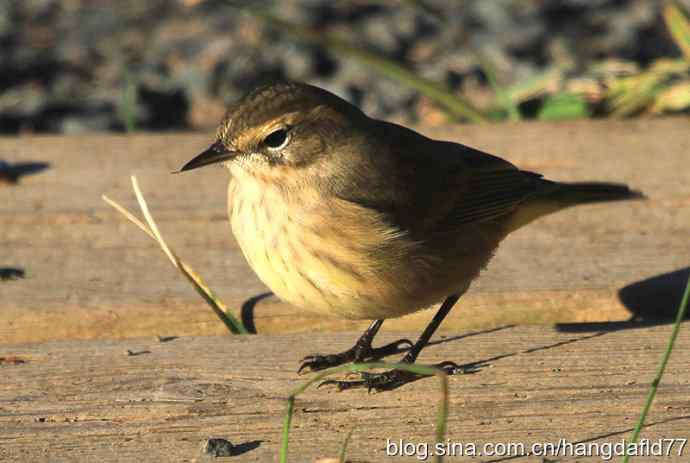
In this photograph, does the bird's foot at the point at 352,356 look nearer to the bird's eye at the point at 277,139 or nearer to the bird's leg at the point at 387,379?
the bird's leg at the point at 387,379

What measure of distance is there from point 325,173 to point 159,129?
12.3 ft

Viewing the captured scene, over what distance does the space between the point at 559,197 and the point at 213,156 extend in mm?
1525

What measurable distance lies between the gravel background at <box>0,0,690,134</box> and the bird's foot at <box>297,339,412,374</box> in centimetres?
353

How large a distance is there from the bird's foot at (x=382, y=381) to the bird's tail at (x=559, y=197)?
3.67 ft

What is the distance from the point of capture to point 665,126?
5.70 metres

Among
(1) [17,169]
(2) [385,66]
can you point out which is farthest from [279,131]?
(2) [385,66]

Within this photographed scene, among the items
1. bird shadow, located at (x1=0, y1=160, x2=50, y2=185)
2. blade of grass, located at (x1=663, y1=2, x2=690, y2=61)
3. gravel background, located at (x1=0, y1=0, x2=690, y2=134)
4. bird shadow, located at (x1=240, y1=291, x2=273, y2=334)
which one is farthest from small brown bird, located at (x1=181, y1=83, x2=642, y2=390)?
gravel background, located at (x1=0, y1=0, x2=690, y2=134)

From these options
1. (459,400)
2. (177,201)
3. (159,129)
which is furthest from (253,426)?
(159,129)

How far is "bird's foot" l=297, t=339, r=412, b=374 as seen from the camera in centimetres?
376

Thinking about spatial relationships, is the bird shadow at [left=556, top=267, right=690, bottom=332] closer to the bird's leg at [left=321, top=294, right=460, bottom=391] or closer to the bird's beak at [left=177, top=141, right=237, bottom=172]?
the bird's leg at [left=321, top=294, right=460, bottom=391]

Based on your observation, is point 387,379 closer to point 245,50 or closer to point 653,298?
point 653,298

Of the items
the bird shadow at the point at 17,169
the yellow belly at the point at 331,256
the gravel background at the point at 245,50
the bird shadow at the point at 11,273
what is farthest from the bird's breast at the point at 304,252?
the gravel background at the point at 245,50

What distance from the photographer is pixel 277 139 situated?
4.02m

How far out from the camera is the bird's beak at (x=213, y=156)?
3855 mm
